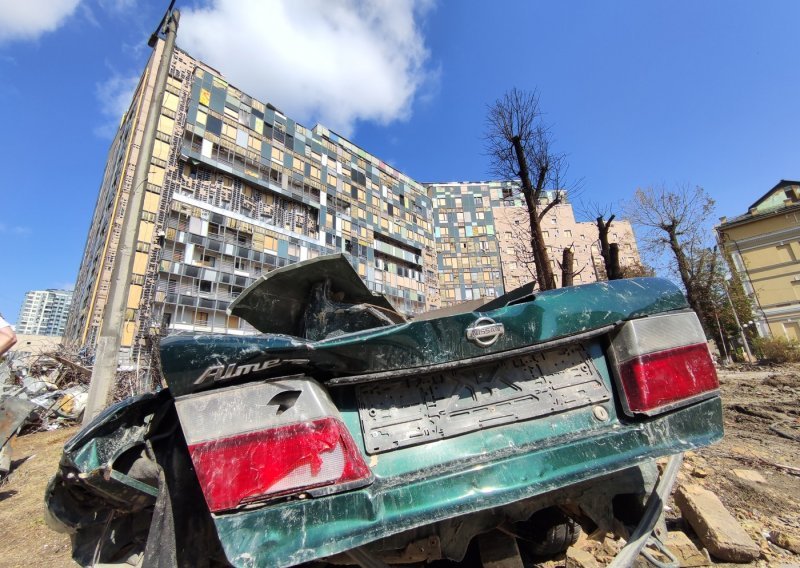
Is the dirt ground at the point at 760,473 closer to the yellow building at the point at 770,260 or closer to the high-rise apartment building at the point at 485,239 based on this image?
the yellow building at the point at 770,260

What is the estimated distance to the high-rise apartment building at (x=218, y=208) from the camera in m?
25.2

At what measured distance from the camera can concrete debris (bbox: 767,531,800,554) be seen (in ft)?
6.80

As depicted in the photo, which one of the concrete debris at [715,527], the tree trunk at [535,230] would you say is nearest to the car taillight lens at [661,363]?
the concrete debris at [715,527]

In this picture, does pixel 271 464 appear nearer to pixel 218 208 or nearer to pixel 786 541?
pixel 786 541

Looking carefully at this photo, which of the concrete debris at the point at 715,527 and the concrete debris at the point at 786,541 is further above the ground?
the concrete debris at the point at 715,527

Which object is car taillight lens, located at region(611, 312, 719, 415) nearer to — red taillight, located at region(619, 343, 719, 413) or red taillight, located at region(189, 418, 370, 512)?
red taillight, located at region(619, 343, 719, 413)

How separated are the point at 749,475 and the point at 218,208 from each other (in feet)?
105

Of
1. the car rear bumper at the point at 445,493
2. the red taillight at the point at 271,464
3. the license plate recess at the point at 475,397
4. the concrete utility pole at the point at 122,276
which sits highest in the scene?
the concrete utility pole at the point at 122,276

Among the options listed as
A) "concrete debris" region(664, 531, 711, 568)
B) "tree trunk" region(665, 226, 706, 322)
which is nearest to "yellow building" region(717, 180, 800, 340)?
"tree trunk" region(665, 226, 706, 322)

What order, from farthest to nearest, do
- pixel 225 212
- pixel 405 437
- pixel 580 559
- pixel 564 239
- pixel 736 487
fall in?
pixel 564 239, pixel 225 212, pixel 736 487, pixel 580 559, pixel 405 437

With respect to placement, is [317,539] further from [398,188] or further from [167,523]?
[398,188]

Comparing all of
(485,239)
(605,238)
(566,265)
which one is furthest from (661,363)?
(485,239)

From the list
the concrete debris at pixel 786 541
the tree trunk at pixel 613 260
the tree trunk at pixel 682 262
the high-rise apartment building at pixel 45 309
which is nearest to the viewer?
the concrete debris at pixel 786 541

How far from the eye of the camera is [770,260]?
103 feet
